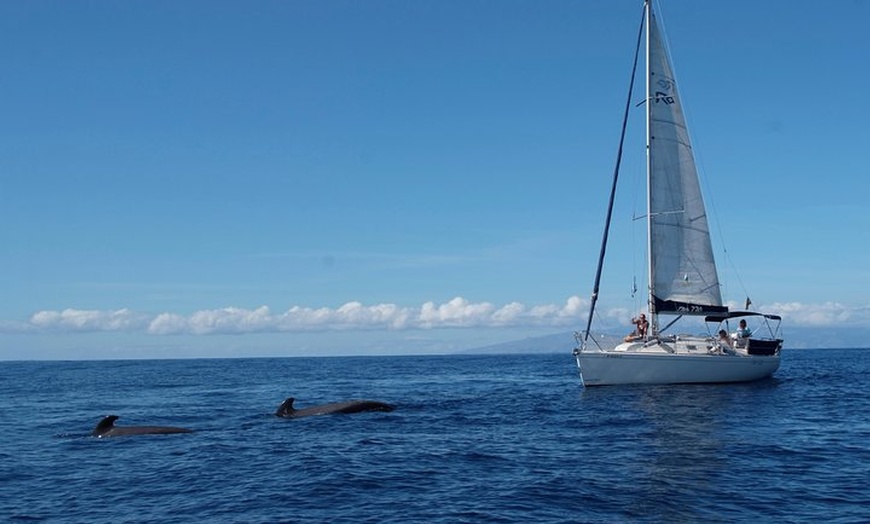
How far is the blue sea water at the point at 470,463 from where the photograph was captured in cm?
Answer: 1817

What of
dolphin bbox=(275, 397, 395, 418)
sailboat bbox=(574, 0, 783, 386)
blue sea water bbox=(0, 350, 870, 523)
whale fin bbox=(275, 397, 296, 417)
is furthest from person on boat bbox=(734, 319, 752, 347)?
whale fin bbox=(275, 397, 296, 417)

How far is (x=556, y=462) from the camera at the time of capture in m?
23.4

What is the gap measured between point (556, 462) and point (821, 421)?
15.2m

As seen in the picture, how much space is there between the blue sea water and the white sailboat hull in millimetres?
A: 2198

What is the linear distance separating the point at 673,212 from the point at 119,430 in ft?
117

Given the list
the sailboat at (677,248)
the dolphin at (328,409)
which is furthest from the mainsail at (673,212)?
the dolphin at (328,409)

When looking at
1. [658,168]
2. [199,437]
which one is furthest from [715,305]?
[199,437]

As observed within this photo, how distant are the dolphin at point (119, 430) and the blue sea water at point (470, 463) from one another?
0.90m

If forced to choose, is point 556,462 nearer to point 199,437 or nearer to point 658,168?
point 199,437

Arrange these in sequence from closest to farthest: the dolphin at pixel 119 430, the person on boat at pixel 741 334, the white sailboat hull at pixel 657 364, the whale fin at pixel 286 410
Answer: the dolphin at pixel 119 430
the whale fin at pixel 286 410
the white sailboat hull at pixel 657 364
the person on boat at pixel 741 334

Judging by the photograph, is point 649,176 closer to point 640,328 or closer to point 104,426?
point 640,328

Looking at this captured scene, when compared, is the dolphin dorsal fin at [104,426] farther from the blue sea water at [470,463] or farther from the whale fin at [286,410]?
the whale fin at [286,410]

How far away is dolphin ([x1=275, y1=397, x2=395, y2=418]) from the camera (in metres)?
36.9

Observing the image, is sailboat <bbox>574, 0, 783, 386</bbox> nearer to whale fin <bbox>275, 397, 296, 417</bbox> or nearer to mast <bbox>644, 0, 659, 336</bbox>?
mast <bbox>644, 0, 659, 336</bbox>
